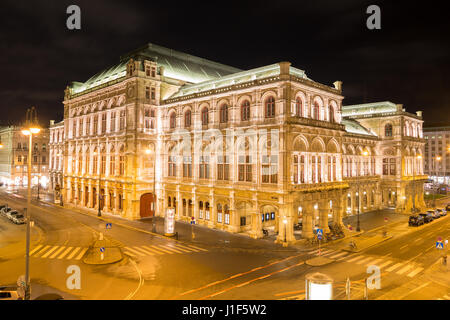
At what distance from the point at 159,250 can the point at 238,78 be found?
2646 cm

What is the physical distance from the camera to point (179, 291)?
72.9 ft

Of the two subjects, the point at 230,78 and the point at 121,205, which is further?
the point at 121,205

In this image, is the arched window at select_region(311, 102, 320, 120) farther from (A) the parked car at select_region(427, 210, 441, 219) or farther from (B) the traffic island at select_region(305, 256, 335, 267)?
(A) the parked car at select_region(427, 210, 441, 219)

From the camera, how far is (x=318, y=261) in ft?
97.5

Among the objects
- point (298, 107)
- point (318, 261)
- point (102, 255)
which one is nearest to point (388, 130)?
point (298, 107)

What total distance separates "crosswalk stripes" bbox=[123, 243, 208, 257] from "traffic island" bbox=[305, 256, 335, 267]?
37.6ft

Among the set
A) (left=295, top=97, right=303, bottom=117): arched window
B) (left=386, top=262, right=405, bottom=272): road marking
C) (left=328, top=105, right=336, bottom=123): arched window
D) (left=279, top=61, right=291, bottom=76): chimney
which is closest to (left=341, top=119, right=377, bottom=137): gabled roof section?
(left=328, top=105, right=336, bottom=123): arched window

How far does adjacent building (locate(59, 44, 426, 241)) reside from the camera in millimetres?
39500

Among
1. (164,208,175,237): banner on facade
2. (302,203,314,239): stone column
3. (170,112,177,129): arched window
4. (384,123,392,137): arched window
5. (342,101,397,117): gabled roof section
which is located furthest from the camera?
(342,101,397,117): gabled roof section

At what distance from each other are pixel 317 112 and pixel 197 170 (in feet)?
63.8

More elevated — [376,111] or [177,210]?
[376,111]

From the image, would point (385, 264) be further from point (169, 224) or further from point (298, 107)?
point (169, 224)

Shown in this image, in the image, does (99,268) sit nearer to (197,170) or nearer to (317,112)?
(197,170)
